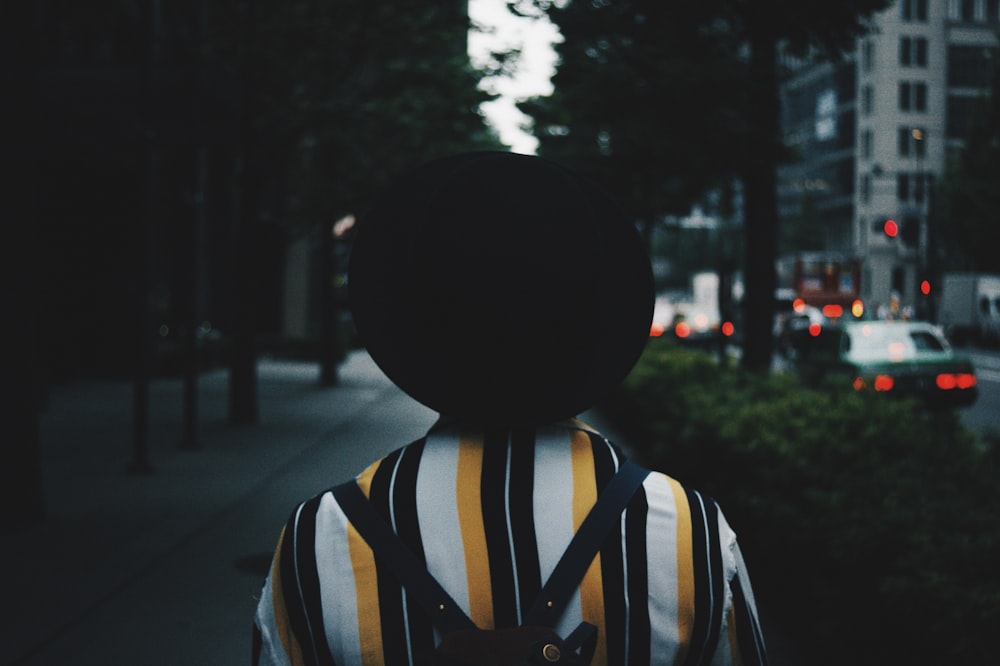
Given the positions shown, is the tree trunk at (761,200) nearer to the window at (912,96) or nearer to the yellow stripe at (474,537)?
the yellow stripe at (474,537)

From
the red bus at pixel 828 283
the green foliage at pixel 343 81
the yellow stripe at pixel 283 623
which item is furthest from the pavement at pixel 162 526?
the red bus at pixel 828 283

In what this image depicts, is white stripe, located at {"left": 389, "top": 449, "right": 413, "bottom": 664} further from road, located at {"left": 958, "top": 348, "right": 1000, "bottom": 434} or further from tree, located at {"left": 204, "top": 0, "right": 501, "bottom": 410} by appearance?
tree, located at {"left": 204, "top": 0, "right": 501, "bottom": 410}

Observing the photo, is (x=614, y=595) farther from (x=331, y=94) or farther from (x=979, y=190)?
(x=979, y=190)

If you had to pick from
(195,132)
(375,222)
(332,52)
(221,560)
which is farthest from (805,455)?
(332,52)

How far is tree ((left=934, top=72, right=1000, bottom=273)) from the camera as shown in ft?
174

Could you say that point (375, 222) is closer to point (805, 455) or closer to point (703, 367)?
point (805, 455)

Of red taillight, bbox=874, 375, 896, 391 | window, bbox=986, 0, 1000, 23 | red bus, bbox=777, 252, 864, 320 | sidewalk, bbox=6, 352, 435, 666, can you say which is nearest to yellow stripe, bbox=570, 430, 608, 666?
sidewalk, bbox=6, 352, 435, 666

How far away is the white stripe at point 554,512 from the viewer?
1.61 meters

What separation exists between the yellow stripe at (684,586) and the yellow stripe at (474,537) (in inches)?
10.4

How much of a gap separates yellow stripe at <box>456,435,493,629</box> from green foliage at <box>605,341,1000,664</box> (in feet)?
9.32

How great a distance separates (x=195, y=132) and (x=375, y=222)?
10080mm

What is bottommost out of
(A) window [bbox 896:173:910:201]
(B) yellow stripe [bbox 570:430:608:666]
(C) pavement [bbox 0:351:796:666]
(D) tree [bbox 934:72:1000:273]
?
(C) pavement [bbox 0:351:796:666]

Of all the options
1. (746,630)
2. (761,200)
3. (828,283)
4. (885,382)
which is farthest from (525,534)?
(828,283)

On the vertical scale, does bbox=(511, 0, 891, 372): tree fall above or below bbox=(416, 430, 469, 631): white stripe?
above
